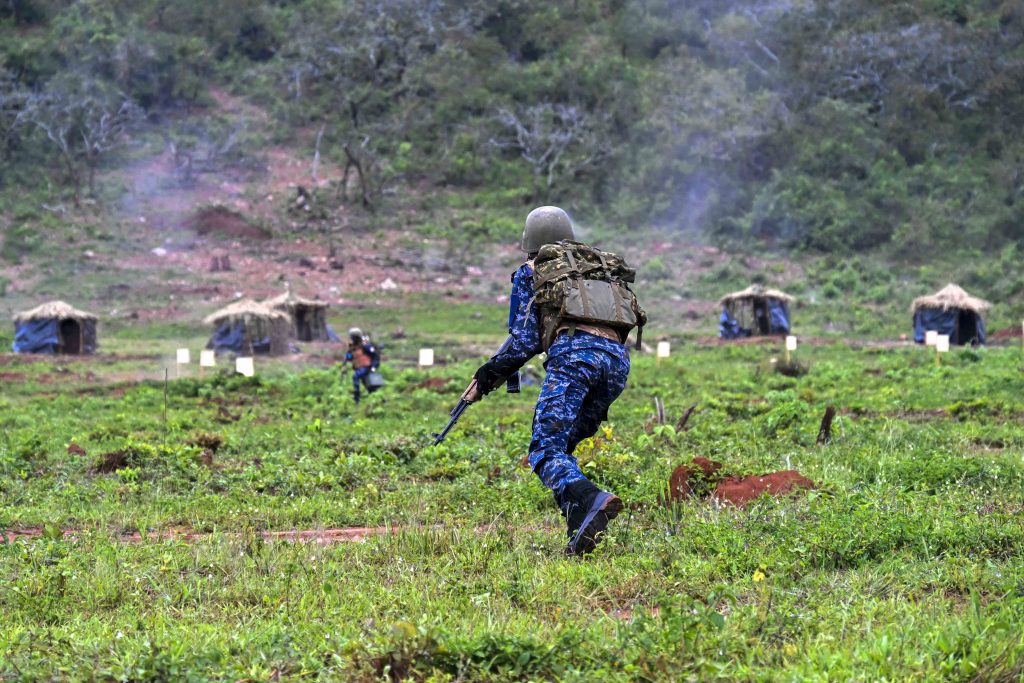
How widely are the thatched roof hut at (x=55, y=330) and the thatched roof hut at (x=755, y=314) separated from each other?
15.8 meters

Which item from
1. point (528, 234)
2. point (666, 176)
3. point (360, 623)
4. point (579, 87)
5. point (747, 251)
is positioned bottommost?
point (360, 623)

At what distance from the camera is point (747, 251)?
143ft

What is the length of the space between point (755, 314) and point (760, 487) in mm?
26150

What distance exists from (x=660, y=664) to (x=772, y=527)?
7.13ft

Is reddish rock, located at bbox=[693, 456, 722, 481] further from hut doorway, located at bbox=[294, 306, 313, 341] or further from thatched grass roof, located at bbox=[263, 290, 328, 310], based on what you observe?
hut doorway, located at bbox=[294, 306, 313, 341]

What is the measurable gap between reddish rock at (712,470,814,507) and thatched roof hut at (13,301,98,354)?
973 inches

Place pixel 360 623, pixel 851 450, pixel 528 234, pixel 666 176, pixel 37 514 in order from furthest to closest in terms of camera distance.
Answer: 1. pixel 666 176
2. pixel 851 450
3. pixel 37 514
4. pixel 528 234
5. pixel 360 623

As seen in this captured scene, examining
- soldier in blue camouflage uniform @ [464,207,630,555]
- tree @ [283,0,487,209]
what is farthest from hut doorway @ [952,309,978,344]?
tree @ [283,0,487,209]

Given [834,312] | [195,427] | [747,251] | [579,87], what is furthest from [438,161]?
[195,427]

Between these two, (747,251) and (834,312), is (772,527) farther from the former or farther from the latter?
(747,251)

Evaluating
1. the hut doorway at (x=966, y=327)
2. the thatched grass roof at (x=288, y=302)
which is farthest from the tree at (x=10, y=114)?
the hut doorway at (x=966, y=327)

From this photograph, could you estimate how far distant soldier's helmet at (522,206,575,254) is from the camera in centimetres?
668

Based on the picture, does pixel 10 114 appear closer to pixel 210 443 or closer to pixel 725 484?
pixel 210 443

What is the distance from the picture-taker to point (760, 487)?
23.1 ft
